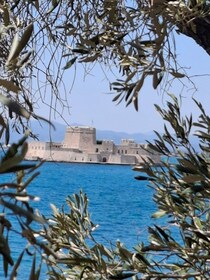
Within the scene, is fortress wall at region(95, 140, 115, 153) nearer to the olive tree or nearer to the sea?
the sea

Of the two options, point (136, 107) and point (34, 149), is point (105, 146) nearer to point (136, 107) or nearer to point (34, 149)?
point (34, 149)

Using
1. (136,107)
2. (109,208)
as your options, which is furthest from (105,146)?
(136,107)

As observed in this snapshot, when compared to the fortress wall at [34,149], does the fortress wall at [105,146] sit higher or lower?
lower

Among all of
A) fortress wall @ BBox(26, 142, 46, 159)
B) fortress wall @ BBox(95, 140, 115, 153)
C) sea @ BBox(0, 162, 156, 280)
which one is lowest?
sea @ BBox(0, 162, 156, 280)

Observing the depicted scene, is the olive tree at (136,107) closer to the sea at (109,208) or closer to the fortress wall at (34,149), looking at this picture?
the fortress wall at (34,149)

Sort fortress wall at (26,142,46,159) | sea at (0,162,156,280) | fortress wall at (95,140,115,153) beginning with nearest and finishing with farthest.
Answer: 1. fortress wall at (26,142,46,159)
2. sea at (0,162,156,280)
3. fortress wall at (95,140,115,153)

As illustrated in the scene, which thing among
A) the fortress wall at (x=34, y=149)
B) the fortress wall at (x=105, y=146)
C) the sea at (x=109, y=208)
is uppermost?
the fortress wall at (x=34, y=149)

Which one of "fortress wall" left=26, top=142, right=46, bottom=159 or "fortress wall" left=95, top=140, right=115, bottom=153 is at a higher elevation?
"fortress wall" left=26, top=142, right=46, bottom=159

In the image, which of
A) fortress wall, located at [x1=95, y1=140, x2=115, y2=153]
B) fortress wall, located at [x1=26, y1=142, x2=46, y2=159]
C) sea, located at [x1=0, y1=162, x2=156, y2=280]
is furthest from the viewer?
fortress wall, located at [x1=95, y1=140, x2=115, y2=153]

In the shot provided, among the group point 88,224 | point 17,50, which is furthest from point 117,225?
point 17,50

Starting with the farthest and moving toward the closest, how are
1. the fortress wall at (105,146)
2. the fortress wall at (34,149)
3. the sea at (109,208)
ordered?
the fortress wall at (105,146) → the sea at (109,208) → the fortress wall at (34,149)

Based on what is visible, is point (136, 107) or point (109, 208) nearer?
point (136, 107)

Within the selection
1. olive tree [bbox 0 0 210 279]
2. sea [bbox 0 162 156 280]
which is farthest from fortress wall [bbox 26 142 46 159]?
sea [bbox 0 162 156 280]

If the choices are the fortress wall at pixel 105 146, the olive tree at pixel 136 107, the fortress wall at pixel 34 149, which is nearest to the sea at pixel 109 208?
the fortress wall at pixel 105 146
